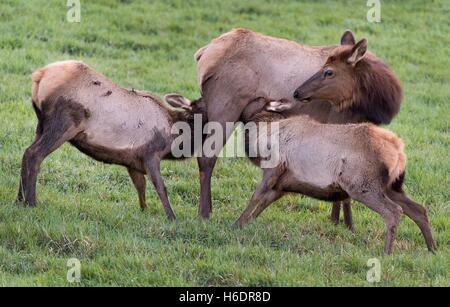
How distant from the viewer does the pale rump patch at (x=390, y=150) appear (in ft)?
29.6

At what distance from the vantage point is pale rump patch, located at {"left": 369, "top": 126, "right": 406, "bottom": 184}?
9008mm

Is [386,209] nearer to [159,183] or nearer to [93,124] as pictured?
[159,183]

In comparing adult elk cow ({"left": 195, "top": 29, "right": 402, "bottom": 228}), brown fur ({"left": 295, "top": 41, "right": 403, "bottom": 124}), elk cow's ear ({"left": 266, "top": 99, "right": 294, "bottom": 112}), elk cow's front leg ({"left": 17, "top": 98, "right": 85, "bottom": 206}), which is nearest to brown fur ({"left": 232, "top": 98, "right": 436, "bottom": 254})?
elk cow's ear ({"left": 266, "top": 99, "right": 294, "bottom": 112})

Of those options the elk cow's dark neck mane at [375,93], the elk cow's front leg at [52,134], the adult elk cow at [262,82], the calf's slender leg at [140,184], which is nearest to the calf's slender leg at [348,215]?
the adult elk cow at [262,82]

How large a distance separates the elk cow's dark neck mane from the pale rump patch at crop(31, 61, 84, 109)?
287cm

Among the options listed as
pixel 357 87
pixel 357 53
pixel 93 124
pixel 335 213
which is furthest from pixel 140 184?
pixel 357 53

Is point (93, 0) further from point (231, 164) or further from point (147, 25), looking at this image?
point (231, 164)

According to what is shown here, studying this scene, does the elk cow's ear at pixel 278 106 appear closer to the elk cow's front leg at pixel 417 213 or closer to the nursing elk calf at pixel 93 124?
the nursing elk calf at pixel 93 124

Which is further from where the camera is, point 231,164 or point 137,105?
point 231,164

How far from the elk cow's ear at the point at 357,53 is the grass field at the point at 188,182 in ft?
5.41

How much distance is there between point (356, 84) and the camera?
1023 centimetres

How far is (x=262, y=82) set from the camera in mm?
10203

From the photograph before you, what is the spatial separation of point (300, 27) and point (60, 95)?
335 inches
